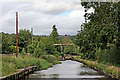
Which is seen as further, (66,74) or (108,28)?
(108,28)

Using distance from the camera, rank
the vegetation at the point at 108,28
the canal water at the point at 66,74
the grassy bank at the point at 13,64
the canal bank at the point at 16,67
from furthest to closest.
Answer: the vegetation at the point at 108,28 → the canal water at the point at 66,74 → the grassy bank at the point at 13,64 → the canal bank at the point at 16,67

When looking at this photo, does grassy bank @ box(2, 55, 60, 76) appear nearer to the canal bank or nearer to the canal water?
the canal bank

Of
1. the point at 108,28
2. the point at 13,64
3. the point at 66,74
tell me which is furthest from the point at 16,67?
the point at 108,28

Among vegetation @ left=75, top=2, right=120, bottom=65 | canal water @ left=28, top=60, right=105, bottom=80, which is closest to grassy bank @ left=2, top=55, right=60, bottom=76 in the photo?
canal water @ left=28, top=60, right=105, bottom=80

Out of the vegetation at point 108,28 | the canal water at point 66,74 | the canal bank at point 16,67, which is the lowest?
the canal water at point 66,74

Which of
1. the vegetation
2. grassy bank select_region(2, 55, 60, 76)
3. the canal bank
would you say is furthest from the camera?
the vegetation

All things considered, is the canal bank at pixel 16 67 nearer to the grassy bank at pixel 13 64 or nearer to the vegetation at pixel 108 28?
the grassy bank at pixel 13 64

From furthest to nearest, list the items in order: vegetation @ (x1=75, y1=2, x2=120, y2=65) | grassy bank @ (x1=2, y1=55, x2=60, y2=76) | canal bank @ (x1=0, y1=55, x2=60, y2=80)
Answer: vegetation @ (x1=75, y1=2, x2=120, y2=65) → grassy bank @ (x1=2, y1=55, x2=60, y2=76) → canal bank @ (x1=0, y1=55, x2=60, y2=80)

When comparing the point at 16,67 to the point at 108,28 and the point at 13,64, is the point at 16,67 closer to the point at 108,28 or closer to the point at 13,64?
the point at 13,64

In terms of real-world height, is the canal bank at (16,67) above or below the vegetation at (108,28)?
below

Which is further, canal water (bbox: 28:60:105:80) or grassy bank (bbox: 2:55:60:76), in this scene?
canal water (bbox: 28:60:105:80)

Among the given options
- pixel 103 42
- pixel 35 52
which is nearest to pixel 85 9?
pixel 103 42

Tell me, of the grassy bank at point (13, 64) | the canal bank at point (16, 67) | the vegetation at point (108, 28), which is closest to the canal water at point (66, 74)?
the canal bank at point (16, 67)

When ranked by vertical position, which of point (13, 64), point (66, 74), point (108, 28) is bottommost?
point (66, 74)
